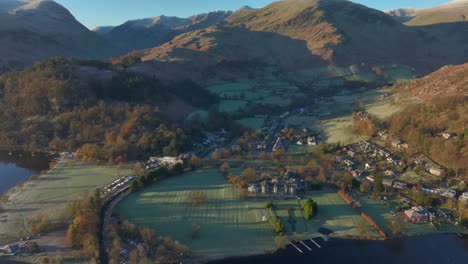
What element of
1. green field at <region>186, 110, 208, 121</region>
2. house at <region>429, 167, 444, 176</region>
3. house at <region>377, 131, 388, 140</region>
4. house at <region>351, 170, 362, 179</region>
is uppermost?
green field at <region>186, 110, 208, 121</region>

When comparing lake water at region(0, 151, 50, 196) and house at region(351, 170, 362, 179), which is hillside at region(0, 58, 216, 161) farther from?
house at region(351, 170, 362, 179)

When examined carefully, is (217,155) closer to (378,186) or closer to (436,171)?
(378,186)

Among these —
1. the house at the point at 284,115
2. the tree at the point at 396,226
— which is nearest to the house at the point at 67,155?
the house at the point at 284,115

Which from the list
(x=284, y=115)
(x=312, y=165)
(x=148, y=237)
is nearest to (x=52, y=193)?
(x=148, y=237)

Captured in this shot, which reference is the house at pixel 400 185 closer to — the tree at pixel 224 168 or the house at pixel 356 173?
the house at pixel 356 173

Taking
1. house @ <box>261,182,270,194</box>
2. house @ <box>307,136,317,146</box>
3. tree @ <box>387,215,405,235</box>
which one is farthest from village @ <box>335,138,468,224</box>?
house @ <box>261,182,270,194</box>

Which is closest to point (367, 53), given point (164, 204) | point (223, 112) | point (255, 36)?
Answer: point (255, 36)
